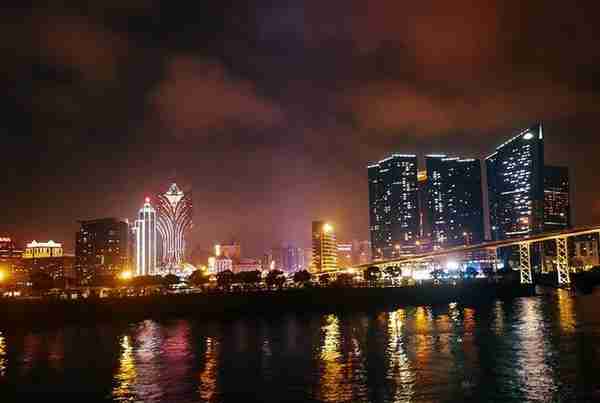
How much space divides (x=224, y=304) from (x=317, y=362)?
49.7 meters

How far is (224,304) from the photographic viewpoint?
3290 inches

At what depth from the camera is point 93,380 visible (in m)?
32.2

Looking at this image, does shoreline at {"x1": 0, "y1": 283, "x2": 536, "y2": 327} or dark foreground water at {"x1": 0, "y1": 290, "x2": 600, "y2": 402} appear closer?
dark foreground water at {"x1": 0, "y1": 290, "x2": 600, "y2": 402}

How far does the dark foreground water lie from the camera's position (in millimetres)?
27791

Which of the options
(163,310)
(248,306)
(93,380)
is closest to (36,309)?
(163,310)

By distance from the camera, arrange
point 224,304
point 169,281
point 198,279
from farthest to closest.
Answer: point 198,279
point 169,281
point 224,304

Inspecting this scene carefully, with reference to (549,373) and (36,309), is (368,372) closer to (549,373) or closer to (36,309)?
(549,373)

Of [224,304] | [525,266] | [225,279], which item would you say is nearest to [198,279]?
[225,279]

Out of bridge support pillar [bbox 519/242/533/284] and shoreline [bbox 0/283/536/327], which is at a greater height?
bridge support pillar [bbox 519/242/533/284]

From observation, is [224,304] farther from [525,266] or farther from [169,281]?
[525,266]

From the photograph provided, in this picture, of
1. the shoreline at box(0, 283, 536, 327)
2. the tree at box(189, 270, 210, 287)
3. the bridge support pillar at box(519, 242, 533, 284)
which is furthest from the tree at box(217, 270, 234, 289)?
the bridge support pillar at box(519, 242, 533, 284)

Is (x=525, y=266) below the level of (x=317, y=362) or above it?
above

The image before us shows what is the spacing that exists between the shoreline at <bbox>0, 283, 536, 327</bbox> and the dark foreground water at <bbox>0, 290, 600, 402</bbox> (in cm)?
1595

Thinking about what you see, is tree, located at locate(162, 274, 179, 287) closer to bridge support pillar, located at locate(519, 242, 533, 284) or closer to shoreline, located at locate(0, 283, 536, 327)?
shoreline, located at locate(0, 283, 536, 327)
